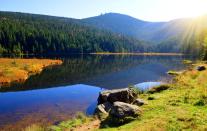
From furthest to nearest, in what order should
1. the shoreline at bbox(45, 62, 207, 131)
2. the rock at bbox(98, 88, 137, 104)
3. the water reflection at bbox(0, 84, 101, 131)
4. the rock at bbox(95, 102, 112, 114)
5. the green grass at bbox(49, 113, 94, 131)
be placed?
the water reflection at bbox(0, 84, 101, 131) → the rock at bbox(98, 88, 137, 104) → the rock at bbox(95, 102, 112, 114) → the green grass at bbox(49, 113, 94, 131) → the shoreline at bbox(45, 62, 207, 131)

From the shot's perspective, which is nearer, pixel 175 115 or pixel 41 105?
pixel 175 115

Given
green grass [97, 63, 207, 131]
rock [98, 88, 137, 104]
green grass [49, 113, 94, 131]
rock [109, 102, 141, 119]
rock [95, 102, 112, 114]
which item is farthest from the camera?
rock [98, 88, 137, 104]

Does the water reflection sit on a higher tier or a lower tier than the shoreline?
lower

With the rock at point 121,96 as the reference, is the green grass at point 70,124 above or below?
below

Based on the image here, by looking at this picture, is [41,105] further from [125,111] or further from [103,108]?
[125,111]

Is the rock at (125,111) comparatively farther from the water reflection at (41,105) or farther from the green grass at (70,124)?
the water reflection at (41,105)

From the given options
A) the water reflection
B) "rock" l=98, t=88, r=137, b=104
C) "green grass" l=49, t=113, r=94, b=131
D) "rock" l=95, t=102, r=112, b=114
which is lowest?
the water reflection

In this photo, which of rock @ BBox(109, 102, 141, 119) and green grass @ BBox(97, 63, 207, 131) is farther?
rock @ BBox(109, 102, 141, 119)

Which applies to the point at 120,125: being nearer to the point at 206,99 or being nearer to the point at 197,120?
the point at 197,120

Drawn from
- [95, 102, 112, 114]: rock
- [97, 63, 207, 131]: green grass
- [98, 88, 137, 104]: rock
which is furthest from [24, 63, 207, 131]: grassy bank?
[98, 88, 137, 104]: rock

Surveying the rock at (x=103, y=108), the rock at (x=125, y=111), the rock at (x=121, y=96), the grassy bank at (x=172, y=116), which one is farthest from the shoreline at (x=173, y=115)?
the rock at (x=121, y=96)

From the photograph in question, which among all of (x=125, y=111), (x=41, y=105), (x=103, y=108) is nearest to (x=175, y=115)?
(x=125, y=111)

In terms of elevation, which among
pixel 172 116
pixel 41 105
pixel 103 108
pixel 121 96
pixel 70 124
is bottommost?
pixel 41 105

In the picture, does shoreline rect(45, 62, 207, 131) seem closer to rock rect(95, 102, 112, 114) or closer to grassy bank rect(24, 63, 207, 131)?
grassy bank rect(24, 63, 207, 131)
